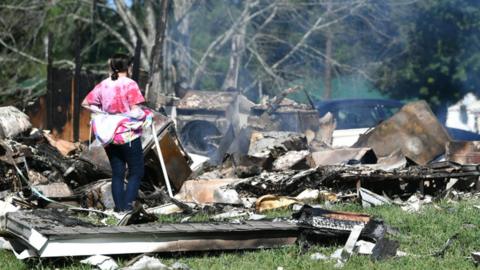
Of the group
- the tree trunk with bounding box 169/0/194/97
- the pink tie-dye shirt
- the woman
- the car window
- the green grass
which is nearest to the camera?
the green grass

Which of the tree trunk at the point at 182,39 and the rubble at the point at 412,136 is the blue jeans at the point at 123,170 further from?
the tree trunk at the point at 182,39

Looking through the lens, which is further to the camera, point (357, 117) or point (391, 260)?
point (357, 117)

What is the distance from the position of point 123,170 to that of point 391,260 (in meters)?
3.12

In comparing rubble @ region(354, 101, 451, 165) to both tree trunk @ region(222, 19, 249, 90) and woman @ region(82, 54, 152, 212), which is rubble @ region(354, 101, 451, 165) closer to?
woman @ region(82, 54, 152, 212)

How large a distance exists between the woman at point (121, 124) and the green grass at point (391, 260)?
78.7 inches

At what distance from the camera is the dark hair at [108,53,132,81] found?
7957mm

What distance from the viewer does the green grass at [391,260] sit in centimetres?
548

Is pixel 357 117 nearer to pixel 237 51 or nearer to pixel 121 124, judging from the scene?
pixel 121 124

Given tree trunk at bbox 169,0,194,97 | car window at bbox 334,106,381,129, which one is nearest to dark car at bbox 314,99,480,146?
car window at bbox 334,106,381,129

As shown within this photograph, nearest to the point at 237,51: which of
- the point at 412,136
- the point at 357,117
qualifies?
the point at 357,117

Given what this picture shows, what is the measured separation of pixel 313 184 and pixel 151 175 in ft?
6.44

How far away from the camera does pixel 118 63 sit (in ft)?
26.2

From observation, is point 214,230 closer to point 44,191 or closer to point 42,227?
point 42,227

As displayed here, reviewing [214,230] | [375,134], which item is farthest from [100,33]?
[214,230]
